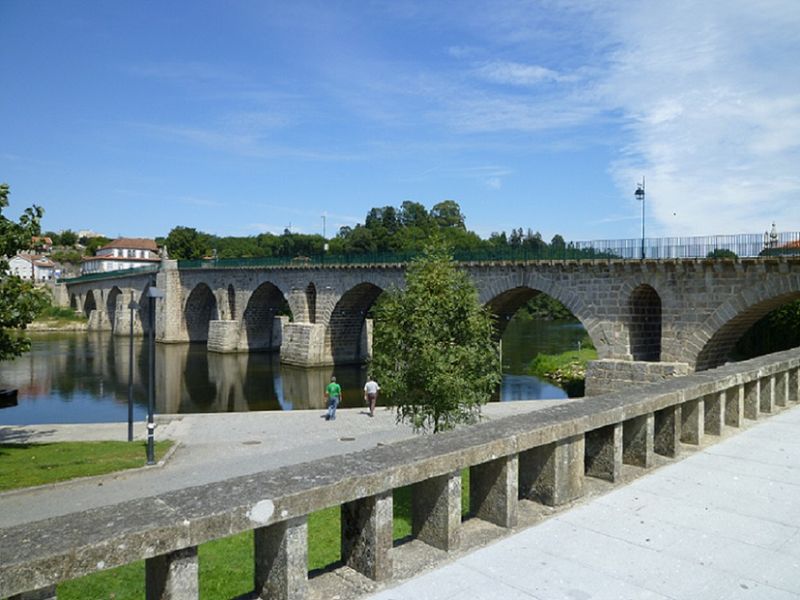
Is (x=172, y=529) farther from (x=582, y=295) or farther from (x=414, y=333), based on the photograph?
(x=582, y=295)

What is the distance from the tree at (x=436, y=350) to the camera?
13.8 metres

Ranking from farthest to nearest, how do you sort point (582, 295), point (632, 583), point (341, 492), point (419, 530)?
point (582, 295) → point (419, 530) → point (632, 583) → point (341, 492)

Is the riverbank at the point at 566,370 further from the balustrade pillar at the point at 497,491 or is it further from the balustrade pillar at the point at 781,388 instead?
the balustrade pillar at the point at 497,491

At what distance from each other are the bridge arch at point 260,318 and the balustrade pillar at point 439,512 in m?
52.4

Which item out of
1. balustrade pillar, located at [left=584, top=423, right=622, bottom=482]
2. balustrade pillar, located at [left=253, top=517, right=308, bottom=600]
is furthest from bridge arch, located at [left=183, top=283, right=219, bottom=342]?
balustrade pillar, located at [left=253, top=517, right=308, bottom=600]

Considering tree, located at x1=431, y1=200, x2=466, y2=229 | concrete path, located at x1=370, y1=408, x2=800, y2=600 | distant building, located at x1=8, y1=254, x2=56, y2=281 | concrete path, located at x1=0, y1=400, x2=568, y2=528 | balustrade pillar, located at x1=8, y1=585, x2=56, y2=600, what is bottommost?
concrete path, located at x1=0, y1=400, x2=568, y2=528

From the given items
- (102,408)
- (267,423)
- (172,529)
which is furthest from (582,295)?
(172,529)

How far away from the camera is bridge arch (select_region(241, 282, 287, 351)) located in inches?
2224

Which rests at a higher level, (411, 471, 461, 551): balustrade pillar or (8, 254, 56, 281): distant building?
(8, 254, 56, 281): distant building

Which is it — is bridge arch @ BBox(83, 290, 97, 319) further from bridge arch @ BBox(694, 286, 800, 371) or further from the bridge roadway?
the bridge roadway

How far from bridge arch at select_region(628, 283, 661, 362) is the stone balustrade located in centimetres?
2232

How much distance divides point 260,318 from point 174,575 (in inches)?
2210

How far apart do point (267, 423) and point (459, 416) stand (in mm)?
10133

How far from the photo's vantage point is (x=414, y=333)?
46.6ft
